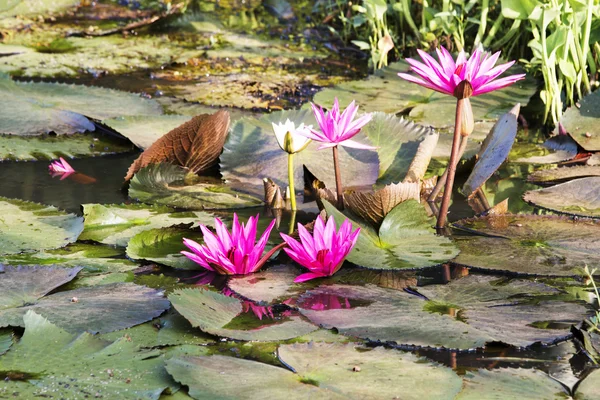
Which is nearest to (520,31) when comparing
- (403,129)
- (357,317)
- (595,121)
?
(595,121)

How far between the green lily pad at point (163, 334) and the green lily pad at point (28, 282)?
0.24 m

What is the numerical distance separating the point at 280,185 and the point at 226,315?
1.03 metres

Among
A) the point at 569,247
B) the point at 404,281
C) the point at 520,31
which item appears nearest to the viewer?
the point at 404,281

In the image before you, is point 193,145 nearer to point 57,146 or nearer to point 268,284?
point 57,146

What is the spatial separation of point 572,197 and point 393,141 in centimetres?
62

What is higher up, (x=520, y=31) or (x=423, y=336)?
(x=520, y=31)

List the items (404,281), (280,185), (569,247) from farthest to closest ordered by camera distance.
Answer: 1. (280,185)
2. (569,247)
3. (404,281)

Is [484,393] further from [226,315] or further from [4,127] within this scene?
[4,127]

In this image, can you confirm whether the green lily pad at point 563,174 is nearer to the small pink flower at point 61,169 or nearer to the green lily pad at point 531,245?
the green lily pad at point 531,245

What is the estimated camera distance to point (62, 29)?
17.4 ft

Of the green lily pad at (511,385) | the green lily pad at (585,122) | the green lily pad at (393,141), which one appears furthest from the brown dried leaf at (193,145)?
the green lily pad at (511,385)

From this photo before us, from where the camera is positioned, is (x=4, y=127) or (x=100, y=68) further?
(x=100, y=68)

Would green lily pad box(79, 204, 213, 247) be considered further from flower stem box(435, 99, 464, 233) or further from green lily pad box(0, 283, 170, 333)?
flower stem box(435, 99, 464, 233)

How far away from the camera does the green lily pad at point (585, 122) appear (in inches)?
122
